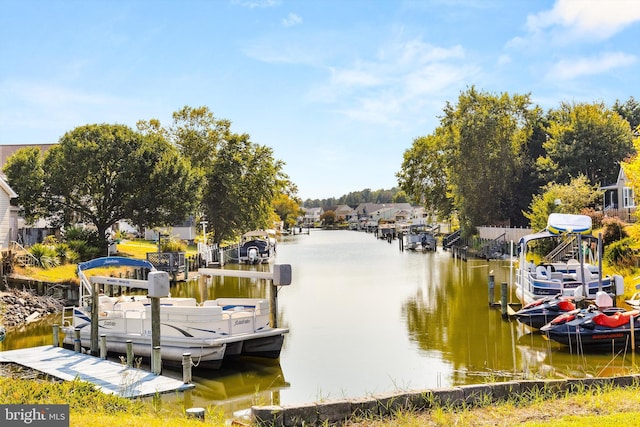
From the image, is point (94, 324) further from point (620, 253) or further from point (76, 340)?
point (620, 253)

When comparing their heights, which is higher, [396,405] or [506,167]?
[506,167]

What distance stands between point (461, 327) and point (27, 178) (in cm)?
3279

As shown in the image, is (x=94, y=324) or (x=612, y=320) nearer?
(x=612, y=320)

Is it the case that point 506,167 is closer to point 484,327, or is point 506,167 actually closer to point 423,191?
point 423,191

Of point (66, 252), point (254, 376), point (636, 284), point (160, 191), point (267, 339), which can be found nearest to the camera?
point (254, 376)

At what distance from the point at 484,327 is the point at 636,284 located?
735 cm

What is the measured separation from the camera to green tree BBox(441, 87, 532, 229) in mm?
63656

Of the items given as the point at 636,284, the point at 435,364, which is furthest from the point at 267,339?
the point at 636,284

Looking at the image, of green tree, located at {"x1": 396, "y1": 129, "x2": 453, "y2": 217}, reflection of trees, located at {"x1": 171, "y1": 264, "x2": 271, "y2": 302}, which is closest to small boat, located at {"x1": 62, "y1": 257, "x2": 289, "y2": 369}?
reflection of trees, located at {"x1": 171, "y1": 264, "x2": 271, "y2": 302}

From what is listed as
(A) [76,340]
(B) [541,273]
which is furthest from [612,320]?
(A) [76,340]

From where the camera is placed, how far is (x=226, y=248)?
6531 centimetres

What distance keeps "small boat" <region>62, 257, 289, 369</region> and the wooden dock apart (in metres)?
1.18

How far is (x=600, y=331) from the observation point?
60.5ft

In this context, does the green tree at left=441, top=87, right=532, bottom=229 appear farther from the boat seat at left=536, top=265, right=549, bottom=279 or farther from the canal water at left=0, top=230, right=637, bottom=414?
the boat seat at left=536, top=265, right=549, bottom=279
